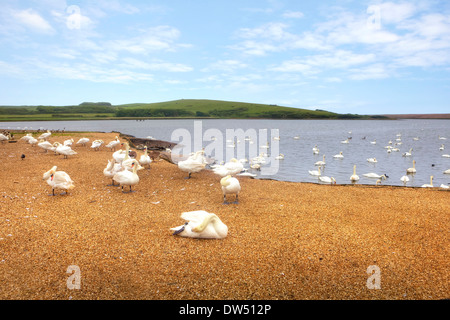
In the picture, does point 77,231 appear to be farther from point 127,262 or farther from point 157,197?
point 157,197

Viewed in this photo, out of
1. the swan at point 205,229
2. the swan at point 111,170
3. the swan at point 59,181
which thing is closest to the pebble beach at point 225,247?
the swan at point 205,229

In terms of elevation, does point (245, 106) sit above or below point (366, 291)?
above

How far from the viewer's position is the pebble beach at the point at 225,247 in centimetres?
562

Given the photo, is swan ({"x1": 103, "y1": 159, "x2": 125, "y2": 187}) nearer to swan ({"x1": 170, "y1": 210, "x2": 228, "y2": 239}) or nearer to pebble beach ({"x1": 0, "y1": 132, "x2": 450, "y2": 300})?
pebble beach ({"x1": 0, "y1": 132, "x2": 450, "y2": 300})

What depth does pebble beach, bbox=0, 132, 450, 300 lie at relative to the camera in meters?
5.62

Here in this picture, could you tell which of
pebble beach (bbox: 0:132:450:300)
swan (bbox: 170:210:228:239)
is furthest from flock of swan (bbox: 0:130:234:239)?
pebble beach (bbox: 0:132:450:300)

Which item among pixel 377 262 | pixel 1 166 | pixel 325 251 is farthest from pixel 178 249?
pixel 1 166

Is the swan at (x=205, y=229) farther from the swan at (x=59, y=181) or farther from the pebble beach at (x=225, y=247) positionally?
the swan at (x=59, y=181)

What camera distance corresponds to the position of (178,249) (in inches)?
279

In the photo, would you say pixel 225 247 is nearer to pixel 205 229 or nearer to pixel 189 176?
pixel 205 229

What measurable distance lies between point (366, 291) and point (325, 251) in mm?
1617
